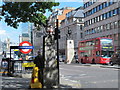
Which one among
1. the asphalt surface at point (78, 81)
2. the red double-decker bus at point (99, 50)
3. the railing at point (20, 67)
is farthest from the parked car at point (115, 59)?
the railing at point (20, 67)

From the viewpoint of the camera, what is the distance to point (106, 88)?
1016 cm

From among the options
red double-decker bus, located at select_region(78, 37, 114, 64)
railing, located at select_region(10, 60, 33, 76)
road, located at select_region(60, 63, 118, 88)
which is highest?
red double-decker bus, located at select_region(78, 37, 114, 64)

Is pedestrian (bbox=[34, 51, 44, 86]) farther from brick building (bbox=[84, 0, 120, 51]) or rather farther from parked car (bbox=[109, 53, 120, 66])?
brick building (bbox=[84, 0, 120, 51])

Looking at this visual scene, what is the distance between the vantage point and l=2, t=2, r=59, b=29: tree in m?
12.3

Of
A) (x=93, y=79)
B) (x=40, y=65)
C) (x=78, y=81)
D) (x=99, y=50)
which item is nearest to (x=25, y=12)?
(x=40, y=65)

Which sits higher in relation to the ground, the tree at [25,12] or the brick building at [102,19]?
the brick building at [102,19]

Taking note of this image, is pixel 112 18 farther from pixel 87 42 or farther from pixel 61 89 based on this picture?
pixel 61 89

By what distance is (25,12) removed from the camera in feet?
41.6

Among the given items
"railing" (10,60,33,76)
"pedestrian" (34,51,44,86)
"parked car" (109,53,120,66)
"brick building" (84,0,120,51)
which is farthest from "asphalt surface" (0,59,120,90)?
"brick building" (84,0,120,51)

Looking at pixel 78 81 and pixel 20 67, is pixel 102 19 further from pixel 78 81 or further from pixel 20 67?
pixel 78 81

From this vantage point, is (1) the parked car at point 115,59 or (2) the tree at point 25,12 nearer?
(2) the tree at point 25,12

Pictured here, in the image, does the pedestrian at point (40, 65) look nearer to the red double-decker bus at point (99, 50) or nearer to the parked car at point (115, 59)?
the parked car at point (115, 59)

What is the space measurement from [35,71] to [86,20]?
206 ft

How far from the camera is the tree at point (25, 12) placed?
40.3 ft
